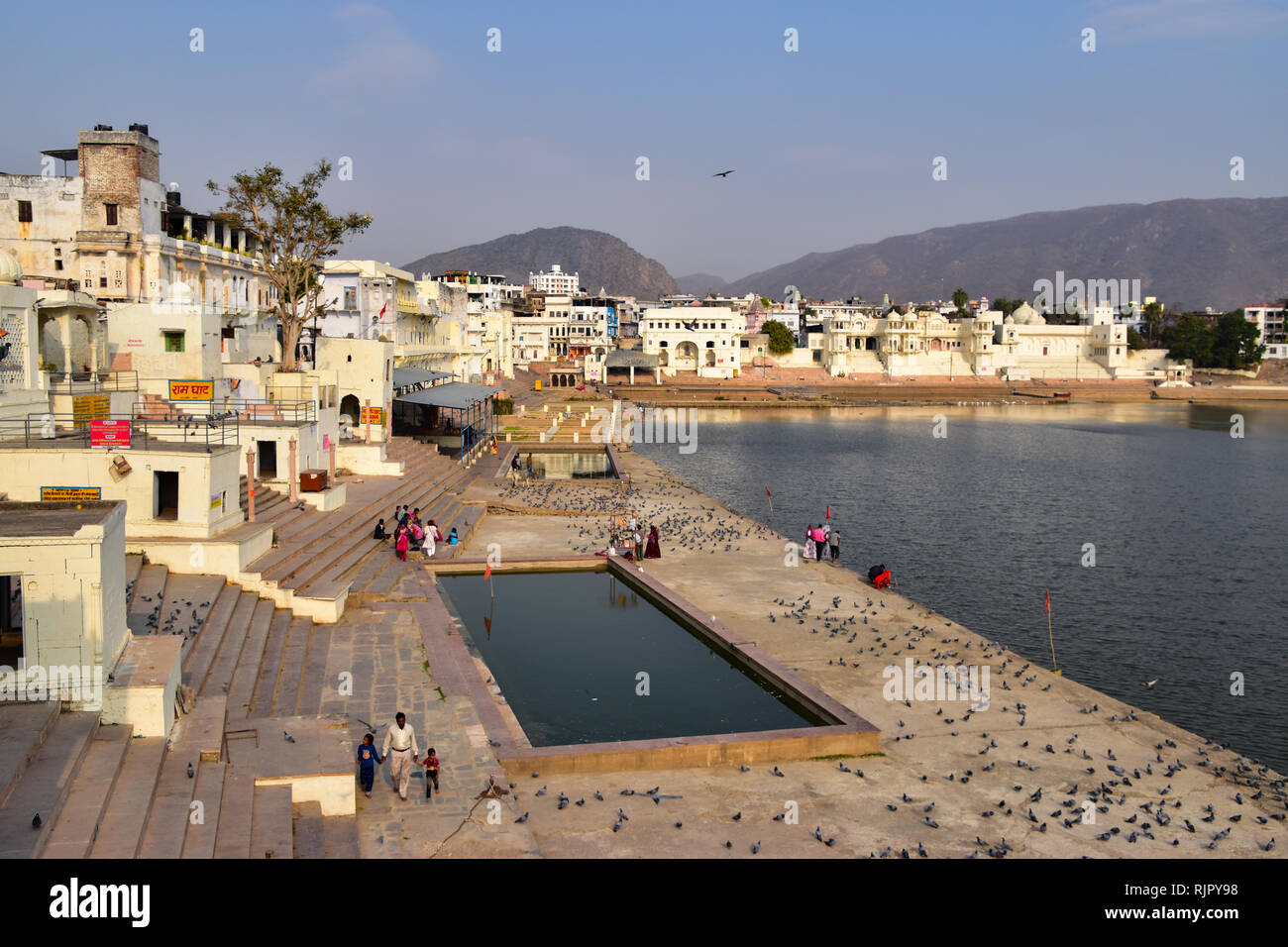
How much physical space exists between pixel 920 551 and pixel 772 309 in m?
129

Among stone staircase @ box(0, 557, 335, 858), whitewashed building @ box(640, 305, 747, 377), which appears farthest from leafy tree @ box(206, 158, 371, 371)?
whitewashed building @ box(640, 305, 747, 377)

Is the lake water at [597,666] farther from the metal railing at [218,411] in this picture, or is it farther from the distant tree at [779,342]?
the distant tree at [779,342]

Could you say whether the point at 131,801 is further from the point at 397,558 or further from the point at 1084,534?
the point at 1084,534

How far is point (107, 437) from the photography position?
1711 cm

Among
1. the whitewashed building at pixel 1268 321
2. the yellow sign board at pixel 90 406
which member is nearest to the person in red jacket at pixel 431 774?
the yellow sign board at pixel 90 406

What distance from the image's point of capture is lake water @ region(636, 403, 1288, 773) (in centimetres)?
1894

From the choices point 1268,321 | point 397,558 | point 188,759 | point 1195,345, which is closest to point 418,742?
point 188,759

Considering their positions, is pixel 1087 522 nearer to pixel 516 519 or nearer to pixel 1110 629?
pixel 1110 629

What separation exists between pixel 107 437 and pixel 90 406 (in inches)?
149

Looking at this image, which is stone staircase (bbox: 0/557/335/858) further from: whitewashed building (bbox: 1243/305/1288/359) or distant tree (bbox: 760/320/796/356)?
whitewashed building (bbox: 1243/305/1288/359)

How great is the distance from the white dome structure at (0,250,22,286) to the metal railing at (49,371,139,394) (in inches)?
88.3

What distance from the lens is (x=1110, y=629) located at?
21422 mm

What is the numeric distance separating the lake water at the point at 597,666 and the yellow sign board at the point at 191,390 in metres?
7.26

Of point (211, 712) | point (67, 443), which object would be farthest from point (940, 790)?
point (67, 443)
